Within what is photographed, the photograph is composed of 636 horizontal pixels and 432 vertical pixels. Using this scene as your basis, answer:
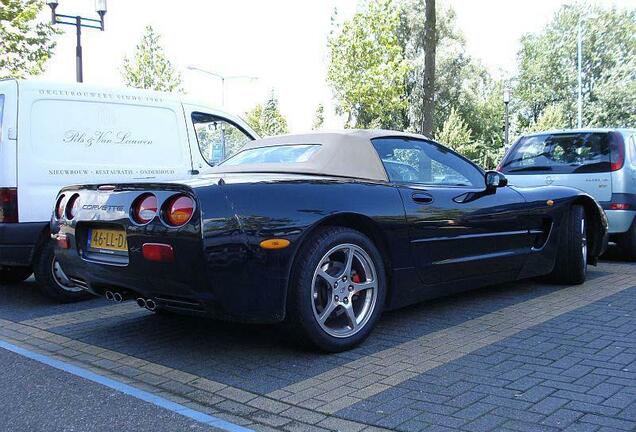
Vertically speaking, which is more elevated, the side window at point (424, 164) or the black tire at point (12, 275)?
the side window at point (424, 164)

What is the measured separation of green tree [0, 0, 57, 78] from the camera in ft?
54.0

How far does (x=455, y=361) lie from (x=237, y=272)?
1434 mm

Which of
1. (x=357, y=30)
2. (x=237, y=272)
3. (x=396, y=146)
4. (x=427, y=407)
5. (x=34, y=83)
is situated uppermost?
(x=357, y=30)

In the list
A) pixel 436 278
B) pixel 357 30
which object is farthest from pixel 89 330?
pixel 357 30

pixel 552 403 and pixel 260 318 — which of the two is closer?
pixel 552 403

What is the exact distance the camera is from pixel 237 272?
136 inches

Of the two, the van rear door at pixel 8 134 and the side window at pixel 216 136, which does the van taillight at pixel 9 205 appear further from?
the side window at pixel 216 136

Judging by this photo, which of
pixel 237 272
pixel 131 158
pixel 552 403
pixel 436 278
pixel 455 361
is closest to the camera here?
pixel 552 403

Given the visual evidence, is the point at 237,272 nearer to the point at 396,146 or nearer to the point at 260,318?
the point at 260,318

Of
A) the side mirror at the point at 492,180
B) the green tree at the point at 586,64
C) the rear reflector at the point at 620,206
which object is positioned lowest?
the rear reflector at the point at 620,206

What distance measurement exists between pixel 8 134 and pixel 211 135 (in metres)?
2.44

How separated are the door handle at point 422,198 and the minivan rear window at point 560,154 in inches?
152

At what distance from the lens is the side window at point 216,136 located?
7.19 meters

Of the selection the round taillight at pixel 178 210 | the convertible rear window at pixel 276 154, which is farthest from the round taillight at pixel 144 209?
the convertible rear window at pixel 276 154
